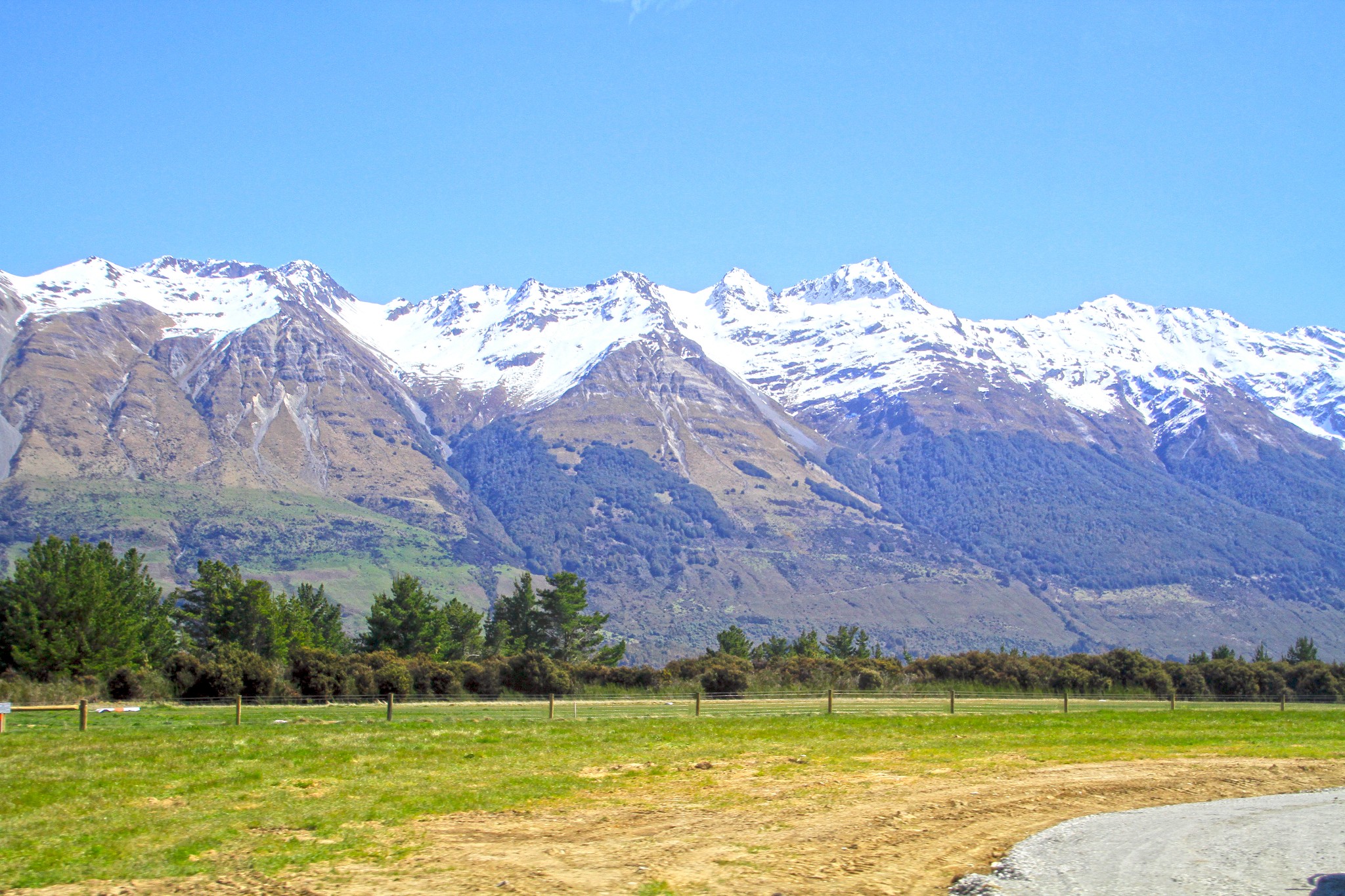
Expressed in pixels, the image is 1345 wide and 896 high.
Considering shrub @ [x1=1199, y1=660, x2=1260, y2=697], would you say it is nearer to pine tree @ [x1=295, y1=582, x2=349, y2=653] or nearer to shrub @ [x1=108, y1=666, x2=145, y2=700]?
shrub @ [x1=108, y1=666, x2=145, y2=700]

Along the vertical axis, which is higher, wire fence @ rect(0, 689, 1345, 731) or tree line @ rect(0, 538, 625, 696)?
tree line @ rect(0, 538, 625, 696)

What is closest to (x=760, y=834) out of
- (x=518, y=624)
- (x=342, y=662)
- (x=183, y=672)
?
(x=183, y=672)

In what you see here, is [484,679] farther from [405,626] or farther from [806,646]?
[806,646]

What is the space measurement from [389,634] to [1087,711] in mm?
63811

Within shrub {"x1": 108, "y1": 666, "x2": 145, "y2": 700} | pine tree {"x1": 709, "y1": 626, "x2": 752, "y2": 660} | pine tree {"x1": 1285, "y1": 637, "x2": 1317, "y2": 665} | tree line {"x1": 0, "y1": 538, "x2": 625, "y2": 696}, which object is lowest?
pine tree {"x1": 1285, "y1": 637, "x2": 1317, "y2": 665}

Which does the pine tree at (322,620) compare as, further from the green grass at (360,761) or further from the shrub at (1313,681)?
the shrub at (1313,681)

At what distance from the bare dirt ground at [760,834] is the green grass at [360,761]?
2.35 feet

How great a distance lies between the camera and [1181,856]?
51.5 feet

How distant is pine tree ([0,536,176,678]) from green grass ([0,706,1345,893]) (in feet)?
72.7

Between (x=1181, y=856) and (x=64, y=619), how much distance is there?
6194cm

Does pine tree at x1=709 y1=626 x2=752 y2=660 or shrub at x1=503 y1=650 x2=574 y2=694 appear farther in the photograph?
pine tree at x1=709 y1=626 x2=752 y2=660

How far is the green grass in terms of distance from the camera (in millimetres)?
16359

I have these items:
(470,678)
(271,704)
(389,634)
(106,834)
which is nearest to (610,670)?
(470,678)

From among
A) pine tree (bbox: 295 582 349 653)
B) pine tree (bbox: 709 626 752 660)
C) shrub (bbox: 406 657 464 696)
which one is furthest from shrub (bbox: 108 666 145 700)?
pine tree (bbox: 709 626 752 660)
